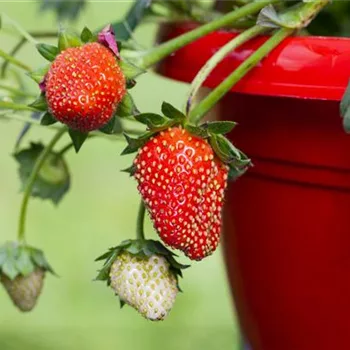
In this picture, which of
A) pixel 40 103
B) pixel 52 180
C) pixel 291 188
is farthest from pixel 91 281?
pixel 40 103

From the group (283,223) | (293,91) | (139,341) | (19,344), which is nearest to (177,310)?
(139,341)

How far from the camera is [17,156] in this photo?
110 cm

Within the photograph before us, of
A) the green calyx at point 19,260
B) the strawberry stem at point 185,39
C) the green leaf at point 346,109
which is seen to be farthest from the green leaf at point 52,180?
the green leaf at point 346,109

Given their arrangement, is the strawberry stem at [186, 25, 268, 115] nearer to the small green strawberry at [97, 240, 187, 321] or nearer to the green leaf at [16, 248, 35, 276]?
the small green strawberry at [97, 240, 187, 321]

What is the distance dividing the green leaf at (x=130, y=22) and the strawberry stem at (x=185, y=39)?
103 mm

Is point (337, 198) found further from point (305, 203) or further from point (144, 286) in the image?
point (144, 286)

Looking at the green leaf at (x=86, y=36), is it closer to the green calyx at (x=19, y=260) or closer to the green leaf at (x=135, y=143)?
the green leaf at (x=135, y=143)

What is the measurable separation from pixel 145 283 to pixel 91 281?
82 cm

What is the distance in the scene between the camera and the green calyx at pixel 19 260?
999 millimetres

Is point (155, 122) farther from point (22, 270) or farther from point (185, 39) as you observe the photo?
point (22, 270)

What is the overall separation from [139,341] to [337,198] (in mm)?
636

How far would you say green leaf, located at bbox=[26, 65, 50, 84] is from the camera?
85cm

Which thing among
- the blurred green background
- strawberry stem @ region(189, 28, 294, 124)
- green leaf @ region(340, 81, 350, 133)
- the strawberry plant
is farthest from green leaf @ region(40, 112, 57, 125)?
the blurred green background

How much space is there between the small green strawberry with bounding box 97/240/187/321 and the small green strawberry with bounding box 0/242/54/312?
0.45 feet
